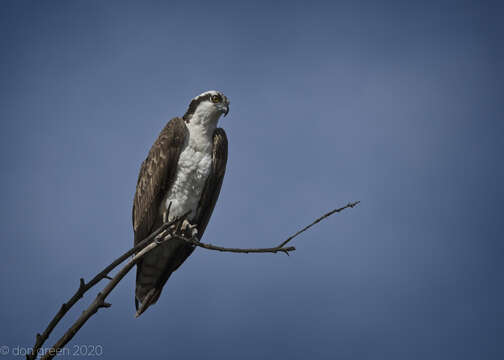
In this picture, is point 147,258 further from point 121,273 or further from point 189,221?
point 121,273

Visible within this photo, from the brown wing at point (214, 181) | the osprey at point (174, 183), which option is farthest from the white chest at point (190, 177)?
the brown wing at point (214, 181)

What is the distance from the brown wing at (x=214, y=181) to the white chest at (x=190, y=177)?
0.12 meters

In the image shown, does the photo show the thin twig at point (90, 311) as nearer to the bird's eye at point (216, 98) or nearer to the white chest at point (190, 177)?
the white chest at point (190, 177)

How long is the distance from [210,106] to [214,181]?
837 mm

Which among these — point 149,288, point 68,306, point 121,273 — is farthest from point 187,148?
point 68,306

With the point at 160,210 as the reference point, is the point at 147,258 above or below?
below

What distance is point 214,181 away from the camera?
15.5 feet

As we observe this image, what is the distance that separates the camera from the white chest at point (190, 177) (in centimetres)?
448

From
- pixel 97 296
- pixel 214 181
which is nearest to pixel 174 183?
pixel 214 181

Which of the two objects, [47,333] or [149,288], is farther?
[149,288]

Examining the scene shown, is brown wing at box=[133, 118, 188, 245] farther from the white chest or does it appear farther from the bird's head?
the bird's head

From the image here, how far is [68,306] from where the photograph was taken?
243 centimetres

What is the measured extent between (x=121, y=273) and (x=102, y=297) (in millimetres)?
183

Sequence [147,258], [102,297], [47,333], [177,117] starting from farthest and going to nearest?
[177,117] < [147,258] < [102,297] < [47,333]
